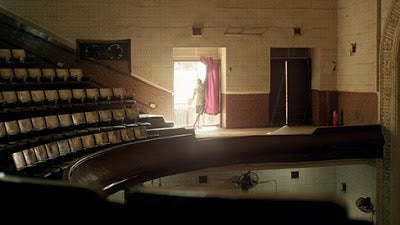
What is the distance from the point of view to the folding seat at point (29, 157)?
2676mm

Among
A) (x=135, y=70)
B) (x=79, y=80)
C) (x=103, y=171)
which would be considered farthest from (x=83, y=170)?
(x=135, y=70)

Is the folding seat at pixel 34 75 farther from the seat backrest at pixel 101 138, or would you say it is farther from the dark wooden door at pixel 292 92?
the dark wooden door at pixel 292 92

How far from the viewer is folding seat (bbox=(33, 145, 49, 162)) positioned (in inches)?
109

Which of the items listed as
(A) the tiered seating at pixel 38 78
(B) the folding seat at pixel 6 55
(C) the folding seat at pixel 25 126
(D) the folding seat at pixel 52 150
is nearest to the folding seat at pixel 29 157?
(D) the folding seat at pixel 52 150

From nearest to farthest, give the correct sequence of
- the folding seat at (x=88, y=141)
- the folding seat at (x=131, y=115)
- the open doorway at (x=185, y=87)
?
the folding seat at (x=88, y=141), the folding seat at (x=131, y=115), the open doorway at (x=185, y=87)

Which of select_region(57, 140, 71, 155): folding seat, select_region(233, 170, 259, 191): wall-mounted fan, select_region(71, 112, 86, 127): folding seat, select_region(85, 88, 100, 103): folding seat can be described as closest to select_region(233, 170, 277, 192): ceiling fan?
select_region(233, 170, 259, 191): wall-mounted fan

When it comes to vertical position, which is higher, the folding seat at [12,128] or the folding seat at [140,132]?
the folding seat at [12,128]

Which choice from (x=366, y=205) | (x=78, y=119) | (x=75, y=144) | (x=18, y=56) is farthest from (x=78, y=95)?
(x=366, y=205)

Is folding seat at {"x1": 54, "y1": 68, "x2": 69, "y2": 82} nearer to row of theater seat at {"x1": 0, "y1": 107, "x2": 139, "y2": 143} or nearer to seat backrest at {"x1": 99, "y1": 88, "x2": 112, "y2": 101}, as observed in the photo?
seat backrest at {"x1": 99, "y1": 88, "x2": 112, "y2": 101}

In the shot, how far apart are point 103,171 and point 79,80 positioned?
1.69 meters

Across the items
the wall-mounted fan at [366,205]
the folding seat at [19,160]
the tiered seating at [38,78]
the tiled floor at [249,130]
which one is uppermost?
the tiered seating at [38,78]

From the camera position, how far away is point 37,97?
12.2 ft

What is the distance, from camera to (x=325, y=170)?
5254 mm

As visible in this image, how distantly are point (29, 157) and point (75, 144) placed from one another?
1.68 feet
